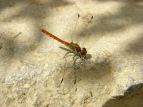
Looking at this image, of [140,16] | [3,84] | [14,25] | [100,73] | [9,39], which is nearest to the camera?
[3,84]

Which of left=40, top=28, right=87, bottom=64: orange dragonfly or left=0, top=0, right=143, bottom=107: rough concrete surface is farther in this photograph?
left=40, top=28, right=87, bottom=64: orange dragonfly

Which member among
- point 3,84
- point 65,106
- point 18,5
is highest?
point 18,5

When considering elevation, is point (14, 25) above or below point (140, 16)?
below

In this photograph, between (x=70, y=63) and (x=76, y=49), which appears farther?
(x=76, y=49)

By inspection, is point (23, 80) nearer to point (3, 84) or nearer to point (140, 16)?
point (3, 84)

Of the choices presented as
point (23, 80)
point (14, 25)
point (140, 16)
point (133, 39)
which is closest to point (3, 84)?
point (23, 80)

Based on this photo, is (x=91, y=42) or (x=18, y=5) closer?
(x=91, y=42)

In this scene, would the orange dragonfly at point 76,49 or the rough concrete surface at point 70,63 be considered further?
the orange dragonfly at point 76,49

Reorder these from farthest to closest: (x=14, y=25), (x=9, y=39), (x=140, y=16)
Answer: (x=140, y=16) < (x=14, y=25) < (x=9, y=39)
